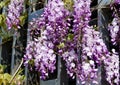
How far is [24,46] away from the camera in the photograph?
294 inches

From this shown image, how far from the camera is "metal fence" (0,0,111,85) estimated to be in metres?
5.59

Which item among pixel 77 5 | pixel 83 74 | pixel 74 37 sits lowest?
pixel 83 74

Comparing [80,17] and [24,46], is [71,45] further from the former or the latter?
[24,46]

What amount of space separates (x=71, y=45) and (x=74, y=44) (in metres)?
0.05

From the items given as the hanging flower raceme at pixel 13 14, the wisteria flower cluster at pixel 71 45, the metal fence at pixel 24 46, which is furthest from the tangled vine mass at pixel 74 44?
the hanging flower raceme at pixel 13 14

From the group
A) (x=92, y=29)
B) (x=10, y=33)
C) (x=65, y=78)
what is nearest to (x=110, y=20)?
(x=92, y=29)

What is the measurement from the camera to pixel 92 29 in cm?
543

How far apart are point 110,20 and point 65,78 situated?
1067 mm

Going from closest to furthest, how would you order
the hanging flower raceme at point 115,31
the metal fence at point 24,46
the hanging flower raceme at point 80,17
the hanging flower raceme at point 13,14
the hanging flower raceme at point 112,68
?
1. the hanging flower raceme at point 112,68
2. the hanging flower raceme at point 115,31
3. the hanging flower raceme at point 80,17
4. the metal fence at point 24,46
5. the hanging flower raceme at point 13,14

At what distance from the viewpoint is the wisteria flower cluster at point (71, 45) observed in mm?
5223

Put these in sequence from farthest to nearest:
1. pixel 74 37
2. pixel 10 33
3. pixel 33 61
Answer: pixel 10 33 → pixel 33 61 → pixel 74 37

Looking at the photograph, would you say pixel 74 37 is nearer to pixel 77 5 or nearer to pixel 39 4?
pixel 77 5

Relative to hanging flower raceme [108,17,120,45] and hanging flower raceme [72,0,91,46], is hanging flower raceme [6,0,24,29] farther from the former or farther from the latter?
hanging flower raceme [108,17,120,45]

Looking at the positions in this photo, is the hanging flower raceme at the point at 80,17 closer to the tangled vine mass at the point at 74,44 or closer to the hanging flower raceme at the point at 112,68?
the tangled vine mass at the point at 74,44
